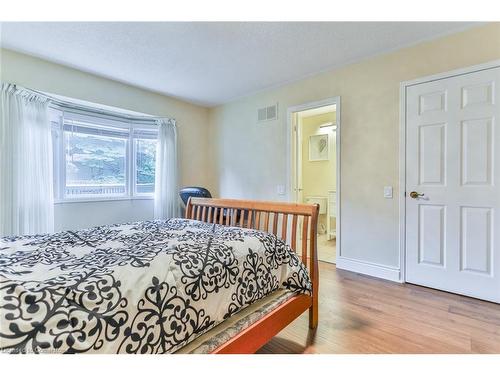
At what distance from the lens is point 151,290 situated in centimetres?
96

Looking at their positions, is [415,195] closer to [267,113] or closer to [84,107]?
[267,113]

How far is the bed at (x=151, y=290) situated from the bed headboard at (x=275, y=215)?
0.6 inches

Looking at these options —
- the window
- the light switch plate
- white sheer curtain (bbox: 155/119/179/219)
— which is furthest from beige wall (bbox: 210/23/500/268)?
the window

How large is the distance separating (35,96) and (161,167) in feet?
5.38

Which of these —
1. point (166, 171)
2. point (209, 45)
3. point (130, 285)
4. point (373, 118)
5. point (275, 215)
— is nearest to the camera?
point (130, 285)

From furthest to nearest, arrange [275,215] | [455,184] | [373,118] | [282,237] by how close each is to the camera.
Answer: [373,118] < [455,184] < [275,215] < [282,237]

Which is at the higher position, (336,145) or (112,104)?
(112,104)

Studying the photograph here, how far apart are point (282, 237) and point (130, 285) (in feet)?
3.54

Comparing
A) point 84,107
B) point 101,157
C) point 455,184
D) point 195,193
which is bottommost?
point 195,193

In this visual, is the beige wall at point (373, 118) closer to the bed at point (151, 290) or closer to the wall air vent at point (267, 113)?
the wall air vent at point (267, 113)

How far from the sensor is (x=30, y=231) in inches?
104

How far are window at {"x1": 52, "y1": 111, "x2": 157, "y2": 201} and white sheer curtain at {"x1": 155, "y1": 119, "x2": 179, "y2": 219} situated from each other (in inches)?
8.0

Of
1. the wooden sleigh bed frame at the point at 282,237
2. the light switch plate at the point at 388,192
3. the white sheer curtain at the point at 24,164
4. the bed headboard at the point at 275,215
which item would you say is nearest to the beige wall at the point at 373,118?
the light switch plate at the point at 388,192

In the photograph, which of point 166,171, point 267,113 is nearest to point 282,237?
point 267,113
